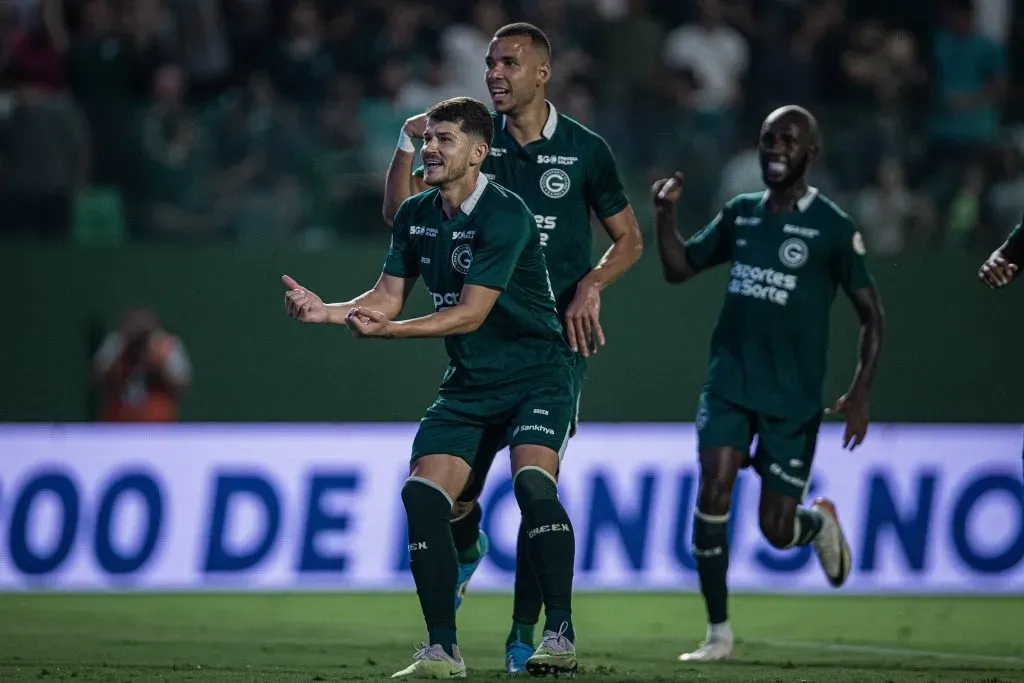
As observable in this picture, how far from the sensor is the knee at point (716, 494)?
26.8ft

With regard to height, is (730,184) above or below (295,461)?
above

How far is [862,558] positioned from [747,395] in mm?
3739

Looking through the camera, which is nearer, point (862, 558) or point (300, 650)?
point (300, 650)

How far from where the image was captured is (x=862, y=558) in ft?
38.1

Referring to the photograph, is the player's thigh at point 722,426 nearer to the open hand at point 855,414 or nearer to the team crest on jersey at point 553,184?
the open hand at point 855,414

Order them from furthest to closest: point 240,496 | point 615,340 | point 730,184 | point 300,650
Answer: point 615,340 → point 730,184 → point 240,496 → point 300,650

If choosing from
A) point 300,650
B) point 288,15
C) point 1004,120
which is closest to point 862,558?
point 1004,120

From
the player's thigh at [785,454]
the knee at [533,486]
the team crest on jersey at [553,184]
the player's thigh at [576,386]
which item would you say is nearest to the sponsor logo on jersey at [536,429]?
the knee at [533,486]

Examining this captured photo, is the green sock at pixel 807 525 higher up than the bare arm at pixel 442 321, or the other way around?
the bare arm at pixel 442 321

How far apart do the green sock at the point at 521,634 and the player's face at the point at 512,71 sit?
2.36 meters

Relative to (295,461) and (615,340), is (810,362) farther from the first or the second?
(615,340)

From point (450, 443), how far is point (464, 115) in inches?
52.9

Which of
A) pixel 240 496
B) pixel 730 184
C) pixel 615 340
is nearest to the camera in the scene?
pixel 240 496

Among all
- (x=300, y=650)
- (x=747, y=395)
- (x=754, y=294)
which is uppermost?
(x=754, y=294)
